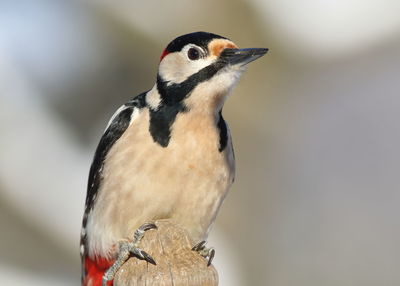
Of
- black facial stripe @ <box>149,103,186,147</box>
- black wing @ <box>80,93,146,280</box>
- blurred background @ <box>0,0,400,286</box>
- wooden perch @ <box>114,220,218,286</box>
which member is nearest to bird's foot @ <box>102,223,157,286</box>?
wooden perch @ <box>114,220,218,286</box>

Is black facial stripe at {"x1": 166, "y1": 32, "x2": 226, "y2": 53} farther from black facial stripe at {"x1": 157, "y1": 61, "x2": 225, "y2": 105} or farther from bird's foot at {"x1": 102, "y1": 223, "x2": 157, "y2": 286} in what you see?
bird's foot at {"x1": 102, "y1": 223, "x2": 157, "y2": 286}

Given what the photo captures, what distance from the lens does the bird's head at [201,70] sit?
287cm

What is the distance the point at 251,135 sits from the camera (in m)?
7.89

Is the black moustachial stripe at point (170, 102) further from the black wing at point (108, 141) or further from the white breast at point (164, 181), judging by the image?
the black wing at point (108, 141)

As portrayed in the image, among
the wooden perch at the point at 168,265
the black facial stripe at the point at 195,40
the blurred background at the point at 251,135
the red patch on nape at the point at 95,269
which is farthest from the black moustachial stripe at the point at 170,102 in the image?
the blurred background at the point at 251,135

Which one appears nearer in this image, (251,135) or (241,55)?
(241,55)

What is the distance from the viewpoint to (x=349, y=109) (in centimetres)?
833

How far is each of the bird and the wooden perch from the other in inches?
22.0

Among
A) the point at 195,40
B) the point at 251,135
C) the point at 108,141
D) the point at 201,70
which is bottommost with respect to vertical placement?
the point at 251,135

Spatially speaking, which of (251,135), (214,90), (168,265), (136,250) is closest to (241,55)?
(214,90)

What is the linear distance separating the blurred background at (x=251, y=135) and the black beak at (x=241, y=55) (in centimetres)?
364

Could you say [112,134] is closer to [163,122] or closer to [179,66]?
[163,122]

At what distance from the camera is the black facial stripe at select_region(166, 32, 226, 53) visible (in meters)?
2.98

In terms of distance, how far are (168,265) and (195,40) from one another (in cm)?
124
